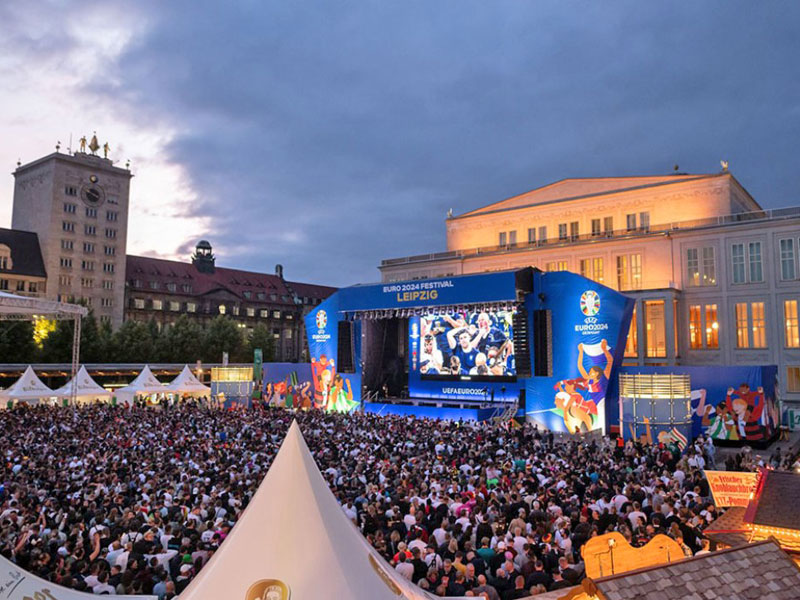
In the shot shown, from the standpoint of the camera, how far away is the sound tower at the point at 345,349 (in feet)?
109

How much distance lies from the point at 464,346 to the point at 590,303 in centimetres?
805

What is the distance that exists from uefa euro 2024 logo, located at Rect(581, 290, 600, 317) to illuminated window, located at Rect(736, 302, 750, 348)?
1512 cm

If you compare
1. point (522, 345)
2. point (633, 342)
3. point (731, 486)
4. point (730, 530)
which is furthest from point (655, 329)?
point (730, 530)

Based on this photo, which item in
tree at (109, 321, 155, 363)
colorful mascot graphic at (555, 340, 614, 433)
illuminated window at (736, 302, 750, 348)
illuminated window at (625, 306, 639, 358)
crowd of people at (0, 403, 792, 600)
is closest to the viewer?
crowd of people at (0, 403, 792, 600)

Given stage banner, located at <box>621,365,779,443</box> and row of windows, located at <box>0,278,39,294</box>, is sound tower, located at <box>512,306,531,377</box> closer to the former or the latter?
stage banner, located at <box>621,365,779,443</box>

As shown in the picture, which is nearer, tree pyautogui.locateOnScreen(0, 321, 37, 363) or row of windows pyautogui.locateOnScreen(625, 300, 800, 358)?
row of windows pyautogui.locateOnScreen(625, 300, 800, 358)

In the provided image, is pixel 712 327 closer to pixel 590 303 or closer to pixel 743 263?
pixel 743 263

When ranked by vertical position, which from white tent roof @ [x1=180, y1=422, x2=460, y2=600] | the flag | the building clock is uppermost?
the building clock

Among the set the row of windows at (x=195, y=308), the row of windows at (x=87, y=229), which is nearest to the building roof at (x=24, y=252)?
the row of windows at (x=87, y=229)

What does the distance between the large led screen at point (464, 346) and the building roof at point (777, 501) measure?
24.5 m

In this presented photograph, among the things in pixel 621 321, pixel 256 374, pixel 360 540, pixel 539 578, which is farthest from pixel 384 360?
pixel 360 540

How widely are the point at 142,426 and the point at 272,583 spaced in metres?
19.4

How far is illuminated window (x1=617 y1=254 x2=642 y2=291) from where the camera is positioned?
39.1 meters

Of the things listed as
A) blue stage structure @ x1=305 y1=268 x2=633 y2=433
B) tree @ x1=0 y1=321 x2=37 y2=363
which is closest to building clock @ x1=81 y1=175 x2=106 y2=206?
tree @ x1=0 y1=321 x2=37 y2=363
